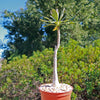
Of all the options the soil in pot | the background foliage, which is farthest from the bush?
the background foliage

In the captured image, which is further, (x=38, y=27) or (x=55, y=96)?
(x=38, y=27)

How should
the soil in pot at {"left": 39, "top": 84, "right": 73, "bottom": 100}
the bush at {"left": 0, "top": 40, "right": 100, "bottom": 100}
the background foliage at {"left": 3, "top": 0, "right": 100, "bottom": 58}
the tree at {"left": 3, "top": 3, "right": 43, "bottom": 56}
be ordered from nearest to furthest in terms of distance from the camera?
the soil in pot at {"left": 39, "top": 84, "right": 73, "bottom": 100}
the bush at {"left": 0, "top": 40, "right": 100, "bottom": 100}
the background foliage at {"left": 3, "top": 0, "right": 100, "bottom": 58}
the tree at {"left": 3, "top": 3, "right": 43, "bottom": 56}

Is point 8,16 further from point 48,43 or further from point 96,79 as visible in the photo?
point 96,79

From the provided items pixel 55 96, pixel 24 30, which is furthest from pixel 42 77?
pixel 24 30

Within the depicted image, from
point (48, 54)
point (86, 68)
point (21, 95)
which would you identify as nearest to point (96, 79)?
point (86, 68)

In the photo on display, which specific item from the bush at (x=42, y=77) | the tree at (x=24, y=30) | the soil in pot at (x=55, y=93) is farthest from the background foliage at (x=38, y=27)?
the soil in pot at (x=55, y=93)

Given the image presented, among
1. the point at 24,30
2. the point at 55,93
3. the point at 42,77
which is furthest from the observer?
the point at 24,30

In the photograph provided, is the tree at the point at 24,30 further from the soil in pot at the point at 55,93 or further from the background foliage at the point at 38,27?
the soil in pot at the point at 55,93

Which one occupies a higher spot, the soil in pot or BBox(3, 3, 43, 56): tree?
BBox(3, 3, 43, 56): tree

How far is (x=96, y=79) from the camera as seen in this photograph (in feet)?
10.3

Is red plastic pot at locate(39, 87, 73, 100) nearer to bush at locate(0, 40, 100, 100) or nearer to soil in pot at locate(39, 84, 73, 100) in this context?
soil in pot at locate(39, 84, 73, 100)

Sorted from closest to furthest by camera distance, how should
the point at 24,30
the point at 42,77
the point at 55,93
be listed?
the point at 55,93 → the point at 42,77 → the point at 24,30

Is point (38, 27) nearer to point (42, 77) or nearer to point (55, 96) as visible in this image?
point (42, 77)

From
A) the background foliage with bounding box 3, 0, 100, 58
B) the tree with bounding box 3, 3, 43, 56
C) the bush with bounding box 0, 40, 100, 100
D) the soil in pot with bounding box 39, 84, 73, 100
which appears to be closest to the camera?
the soil in pot with bounding box 39, 84, 73, 100
